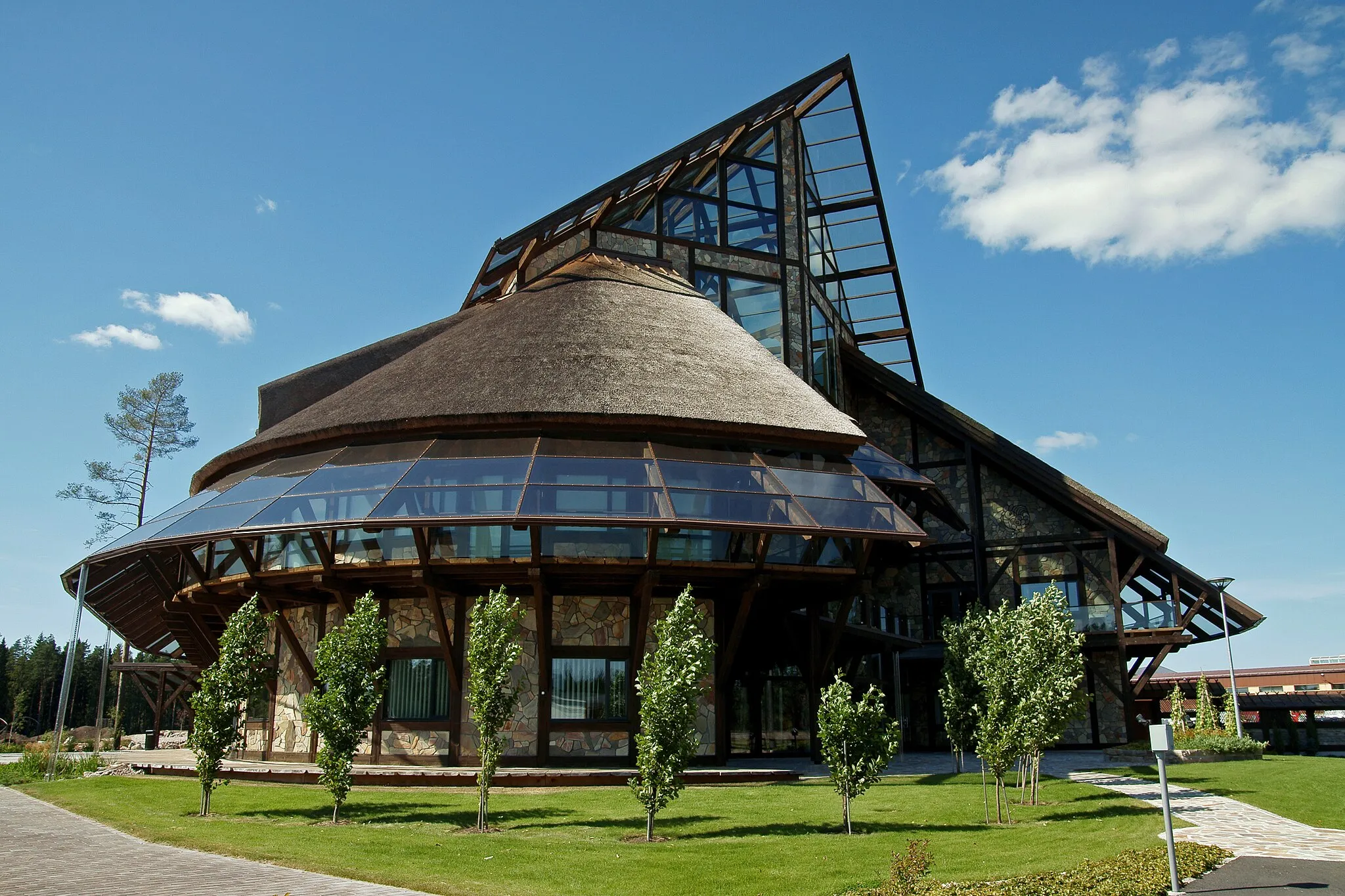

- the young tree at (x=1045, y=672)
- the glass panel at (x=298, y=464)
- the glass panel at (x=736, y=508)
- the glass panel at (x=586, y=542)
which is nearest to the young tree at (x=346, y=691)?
the glass panel at (x=586, y=542)

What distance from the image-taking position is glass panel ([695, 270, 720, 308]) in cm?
2797

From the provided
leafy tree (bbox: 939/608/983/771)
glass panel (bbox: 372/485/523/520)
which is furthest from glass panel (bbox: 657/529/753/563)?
leafy tree (bbox: 939/608/983/771)

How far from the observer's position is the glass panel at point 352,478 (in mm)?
17703

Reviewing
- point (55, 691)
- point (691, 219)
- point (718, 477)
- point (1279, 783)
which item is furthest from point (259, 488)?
point (55, 691)

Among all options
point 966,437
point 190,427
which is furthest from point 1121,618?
point 190,427

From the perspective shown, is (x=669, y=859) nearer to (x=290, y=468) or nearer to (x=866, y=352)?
(x=290, y=468)

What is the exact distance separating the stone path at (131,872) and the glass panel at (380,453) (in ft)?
25.3

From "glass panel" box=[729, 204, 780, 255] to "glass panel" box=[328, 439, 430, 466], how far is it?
12.9 metres

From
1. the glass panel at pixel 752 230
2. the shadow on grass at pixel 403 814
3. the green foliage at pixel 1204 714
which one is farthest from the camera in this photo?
the green foliage at pixel 1204 714

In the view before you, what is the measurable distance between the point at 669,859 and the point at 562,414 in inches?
365

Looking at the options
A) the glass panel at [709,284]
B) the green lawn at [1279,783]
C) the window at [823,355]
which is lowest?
the green lawn at [1279,783]

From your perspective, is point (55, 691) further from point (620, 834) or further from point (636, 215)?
point (620, 834)

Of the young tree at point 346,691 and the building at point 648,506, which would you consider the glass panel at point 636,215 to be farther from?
the young tree at point 346,691

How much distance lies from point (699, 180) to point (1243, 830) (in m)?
21.0
